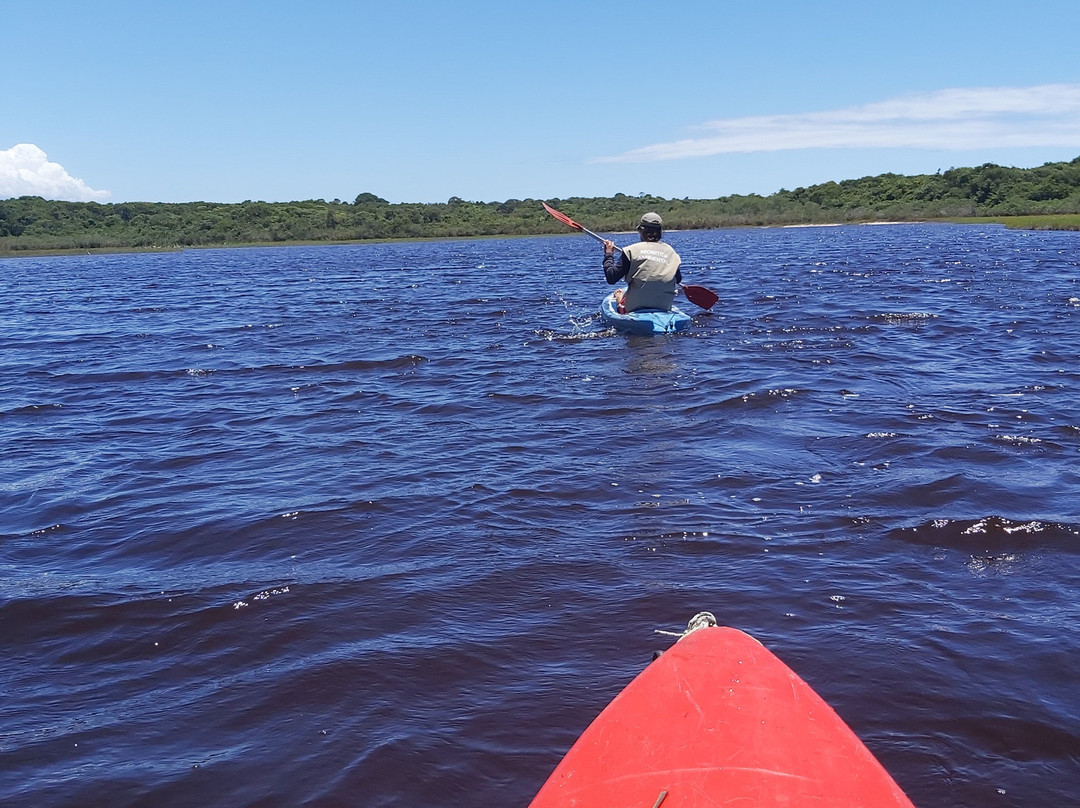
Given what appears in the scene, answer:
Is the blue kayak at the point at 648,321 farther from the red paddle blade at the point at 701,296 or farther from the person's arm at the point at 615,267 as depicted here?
the red paddle blade at the point at 701,296

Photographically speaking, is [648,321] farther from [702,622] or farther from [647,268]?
[702,622]

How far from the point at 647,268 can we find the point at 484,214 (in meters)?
93.0

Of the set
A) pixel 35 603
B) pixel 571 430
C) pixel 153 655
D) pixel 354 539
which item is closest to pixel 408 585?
pixel 354 539

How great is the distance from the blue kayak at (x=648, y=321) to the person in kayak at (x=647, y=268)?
175mm

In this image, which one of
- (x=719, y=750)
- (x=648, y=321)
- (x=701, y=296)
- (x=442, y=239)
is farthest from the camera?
(x=442, y=239)

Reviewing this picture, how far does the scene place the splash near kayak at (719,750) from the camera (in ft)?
7.43

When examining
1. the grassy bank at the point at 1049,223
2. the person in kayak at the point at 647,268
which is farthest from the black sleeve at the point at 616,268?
the grassy bank at the point at 1049,223

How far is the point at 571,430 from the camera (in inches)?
313

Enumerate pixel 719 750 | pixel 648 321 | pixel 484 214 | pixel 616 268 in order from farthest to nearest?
pixel 484 214 → pixel 648 321 → pixel 616 268 → pixel 719 750

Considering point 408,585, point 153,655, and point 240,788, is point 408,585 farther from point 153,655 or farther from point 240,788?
point 240,788

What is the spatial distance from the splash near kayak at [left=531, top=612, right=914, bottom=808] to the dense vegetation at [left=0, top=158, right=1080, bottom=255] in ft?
198

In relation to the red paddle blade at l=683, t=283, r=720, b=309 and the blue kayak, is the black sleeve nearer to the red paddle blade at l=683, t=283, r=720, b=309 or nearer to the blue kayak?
the blue kayak

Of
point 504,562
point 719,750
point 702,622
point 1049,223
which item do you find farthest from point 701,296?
point 1049,223

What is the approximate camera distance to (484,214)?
337 ft
